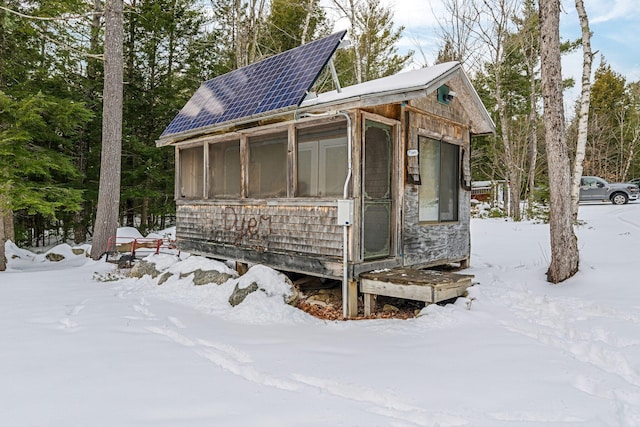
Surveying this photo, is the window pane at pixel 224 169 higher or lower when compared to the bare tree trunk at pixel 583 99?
lower

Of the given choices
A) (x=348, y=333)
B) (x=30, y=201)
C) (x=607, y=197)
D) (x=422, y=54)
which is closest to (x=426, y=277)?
(x=348, y=333)

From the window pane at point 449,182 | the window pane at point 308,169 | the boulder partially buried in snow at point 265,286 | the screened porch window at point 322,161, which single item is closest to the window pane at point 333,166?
the screened porch window at point 322,161

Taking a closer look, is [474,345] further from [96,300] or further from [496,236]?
[496,236]

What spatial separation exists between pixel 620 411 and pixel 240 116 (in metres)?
5.64

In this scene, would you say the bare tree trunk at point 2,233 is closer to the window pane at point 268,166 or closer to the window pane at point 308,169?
the window pane at point 268,166

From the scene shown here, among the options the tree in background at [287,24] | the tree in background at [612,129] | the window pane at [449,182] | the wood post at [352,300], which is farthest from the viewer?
the tree in background at [612,129]

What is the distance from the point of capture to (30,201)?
7.77 metres

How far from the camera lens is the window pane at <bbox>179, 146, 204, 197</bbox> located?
7.82 meters

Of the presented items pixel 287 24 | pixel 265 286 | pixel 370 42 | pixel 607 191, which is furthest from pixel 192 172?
pixel 607 191

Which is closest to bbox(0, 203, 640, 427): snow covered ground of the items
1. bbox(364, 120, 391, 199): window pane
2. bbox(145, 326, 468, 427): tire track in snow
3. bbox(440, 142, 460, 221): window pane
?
bbox(145, 326, 468, 427): tire track in snow

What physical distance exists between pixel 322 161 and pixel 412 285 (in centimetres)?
217

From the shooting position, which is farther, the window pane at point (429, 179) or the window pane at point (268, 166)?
the window pane at point (429, 179)

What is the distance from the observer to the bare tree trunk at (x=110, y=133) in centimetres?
992

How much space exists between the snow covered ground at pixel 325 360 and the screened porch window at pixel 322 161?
1.72 meters
